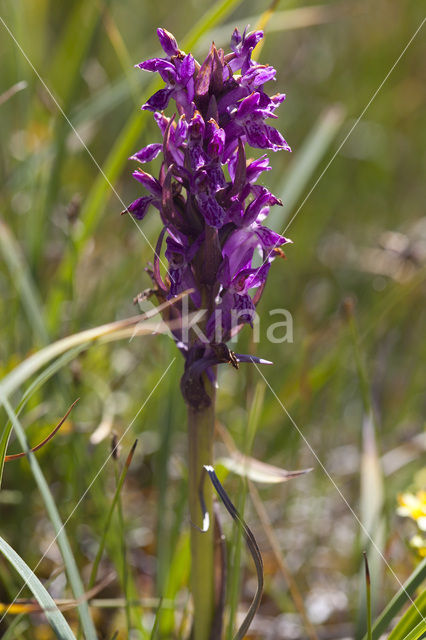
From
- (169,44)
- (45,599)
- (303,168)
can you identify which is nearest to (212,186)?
(169,44)

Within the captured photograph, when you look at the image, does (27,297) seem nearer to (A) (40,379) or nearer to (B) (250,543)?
(A) (40,379)

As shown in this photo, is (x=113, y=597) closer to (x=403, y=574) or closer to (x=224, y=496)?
(x=403, y=574)

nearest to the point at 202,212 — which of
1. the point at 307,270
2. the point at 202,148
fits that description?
the point at 202,148

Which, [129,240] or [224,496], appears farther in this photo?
[129,240]

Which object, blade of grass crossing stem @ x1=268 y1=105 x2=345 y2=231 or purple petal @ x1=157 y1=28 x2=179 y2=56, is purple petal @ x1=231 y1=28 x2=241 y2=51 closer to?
purple petal @ x1=157 y1=28 x2=179 y2=56

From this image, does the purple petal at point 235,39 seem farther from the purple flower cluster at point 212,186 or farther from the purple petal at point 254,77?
the purple petal at point 254,77

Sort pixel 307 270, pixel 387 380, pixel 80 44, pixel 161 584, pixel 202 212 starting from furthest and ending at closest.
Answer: pixel 307 270 → pixel 387 380 → pixel 80 44 → pixel 161 584 → pixel 202 212

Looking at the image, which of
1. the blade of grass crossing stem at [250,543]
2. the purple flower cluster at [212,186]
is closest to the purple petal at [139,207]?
the purple flower cluster at [212,186]
